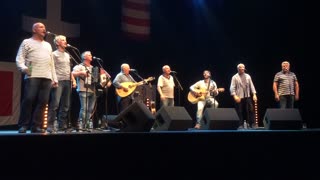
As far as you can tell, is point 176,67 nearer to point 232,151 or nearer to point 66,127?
point 66,127

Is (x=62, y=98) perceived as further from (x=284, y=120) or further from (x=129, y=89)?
(x=284, y=120)

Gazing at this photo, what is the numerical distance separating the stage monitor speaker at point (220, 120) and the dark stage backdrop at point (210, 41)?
15.6 ft

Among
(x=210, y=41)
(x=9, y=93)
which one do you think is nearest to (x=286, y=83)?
(x=210, y=41)

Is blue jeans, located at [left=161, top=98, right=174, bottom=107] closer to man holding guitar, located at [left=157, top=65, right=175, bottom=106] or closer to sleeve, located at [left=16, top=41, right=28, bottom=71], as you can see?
man holding guitar, located at [left=157, top=65, right=175, bottom=106]

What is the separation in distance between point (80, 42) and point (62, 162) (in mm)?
7200

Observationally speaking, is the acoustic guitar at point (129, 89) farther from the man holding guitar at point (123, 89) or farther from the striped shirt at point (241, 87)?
the striped shirt at point (241, 87)

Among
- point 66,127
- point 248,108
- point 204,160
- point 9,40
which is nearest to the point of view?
point 204,160

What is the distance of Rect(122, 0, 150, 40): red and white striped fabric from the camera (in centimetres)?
1286

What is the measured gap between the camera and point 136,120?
22.7 feet

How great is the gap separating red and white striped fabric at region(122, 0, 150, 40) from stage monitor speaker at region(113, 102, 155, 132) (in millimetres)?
6303

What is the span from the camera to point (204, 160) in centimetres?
607

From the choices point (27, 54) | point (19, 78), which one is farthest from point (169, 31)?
point (27, 54)

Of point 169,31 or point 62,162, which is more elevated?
point 169,31

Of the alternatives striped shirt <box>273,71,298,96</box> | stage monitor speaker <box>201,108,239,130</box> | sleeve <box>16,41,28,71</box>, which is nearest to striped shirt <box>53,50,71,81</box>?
sleeve <box>16,41,28,71</box>
